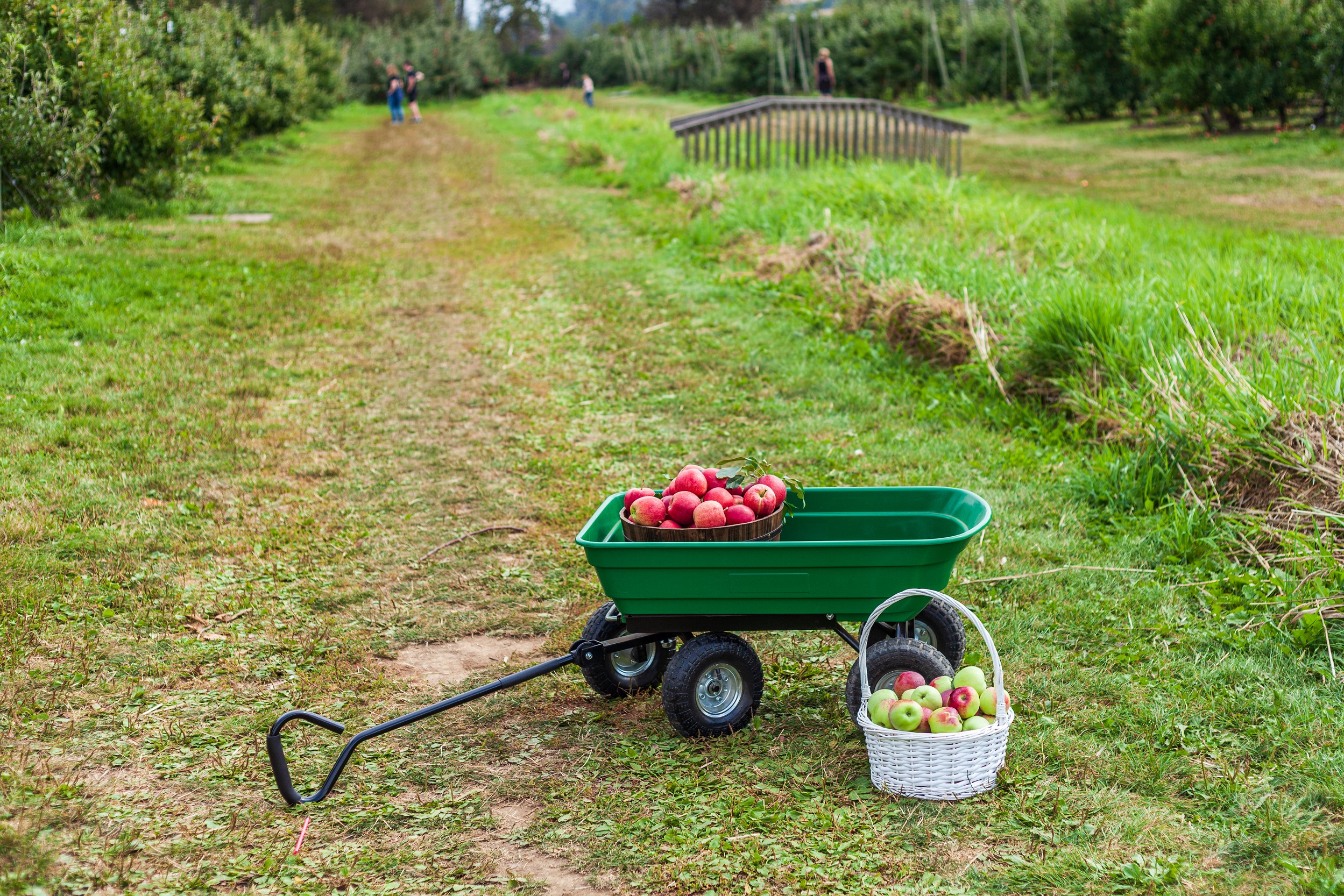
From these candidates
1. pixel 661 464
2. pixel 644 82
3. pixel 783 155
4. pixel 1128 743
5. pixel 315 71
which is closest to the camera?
pixel 1128 743

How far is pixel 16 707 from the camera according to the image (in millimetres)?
3713

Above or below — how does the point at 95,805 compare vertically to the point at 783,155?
below

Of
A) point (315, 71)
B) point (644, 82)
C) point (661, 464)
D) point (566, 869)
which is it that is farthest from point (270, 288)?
point (644, 82)

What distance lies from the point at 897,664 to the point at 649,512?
96cm

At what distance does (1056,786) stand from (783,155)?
15062 mm

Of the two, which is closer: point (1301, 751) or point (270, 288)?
point (1301, 751)

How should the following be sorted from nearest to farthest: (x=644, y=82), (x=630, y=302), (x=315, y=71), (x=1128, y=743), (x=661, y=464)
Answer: (x=1128, y=743)
(x=661, y=464)
(x=630, y=302)
(x=315, y=71)
(x=644, y=82)

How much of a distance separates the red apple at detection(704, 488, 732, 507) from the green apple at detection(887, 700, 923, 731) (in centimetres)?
89

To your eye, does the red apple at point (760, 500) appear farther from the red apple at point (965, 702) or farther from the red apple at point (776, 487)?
the red apple at point (965, 702)

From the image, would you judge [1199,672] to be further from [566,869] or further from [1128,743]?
[566,869]

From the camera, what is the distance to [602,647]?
3.73m

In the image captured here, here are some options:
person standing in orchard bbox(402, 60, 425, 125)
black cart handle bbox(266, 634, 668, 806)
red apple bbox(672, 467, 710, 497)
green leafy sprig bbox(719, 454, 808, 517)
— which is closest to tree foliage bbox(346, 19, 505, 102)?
person standing in orchard bbox(402, 60, 425, 125)

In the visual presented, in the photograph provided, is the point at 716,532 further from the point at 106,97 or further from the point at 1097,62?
the point at 1097,62

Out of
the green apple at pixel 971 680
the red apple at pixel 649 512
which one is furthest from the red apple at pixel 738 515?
the green apple at pixel 971 680
